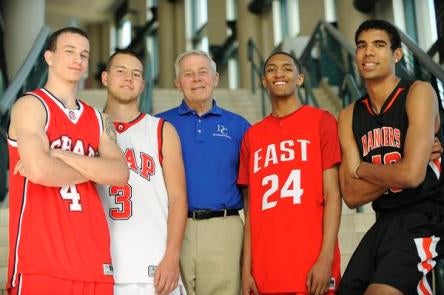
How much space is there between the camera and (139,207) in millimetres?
2523

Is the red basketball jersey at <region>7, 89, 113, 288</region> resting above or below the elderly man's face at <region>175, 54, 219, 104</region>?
below

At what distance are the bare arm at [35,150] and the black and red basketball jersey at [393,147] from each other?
1.15 m

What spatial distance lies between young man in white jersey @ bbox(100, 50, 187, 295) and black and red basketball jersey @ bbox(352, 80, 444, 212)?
0.79 metres

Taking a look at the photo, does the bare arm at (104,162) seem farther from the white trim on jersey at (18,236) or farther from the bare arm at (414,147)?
the bare arm at (414,147)

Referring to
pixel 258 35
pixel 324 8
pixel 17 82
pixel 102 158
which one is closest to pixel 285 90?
pixel 102 158

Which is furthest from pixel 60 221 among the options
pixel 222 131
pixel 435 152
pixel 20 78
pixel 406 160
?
pixel 20 78

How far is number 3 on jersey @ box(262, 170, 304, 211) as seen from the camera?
2.61m

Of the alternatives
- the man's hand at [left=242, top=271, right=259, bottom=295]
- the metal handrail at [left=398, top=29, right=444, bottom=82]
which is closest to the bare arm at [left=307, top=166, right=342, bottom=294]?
the man's hand at [left=242, top=271, right=259, bottom=295]

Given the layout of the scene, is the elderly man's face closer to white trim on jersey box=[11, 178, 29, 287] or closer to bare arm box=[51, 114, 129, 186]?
bare arm box=[51, 114, 129, 186]

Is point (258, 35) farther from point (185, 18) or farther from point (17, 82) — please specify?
point (17, 82)

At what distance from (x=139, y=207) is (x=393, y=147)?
105cm

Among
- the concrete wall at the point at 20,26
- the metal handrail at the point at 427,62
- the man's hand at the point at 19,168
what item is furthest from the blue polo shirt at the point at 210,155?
the concrete wall at the point at 20,26

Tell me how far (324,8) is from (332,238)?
34.2ft

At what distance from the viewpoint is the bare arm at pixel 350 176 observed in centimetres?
248
